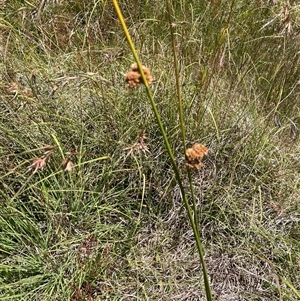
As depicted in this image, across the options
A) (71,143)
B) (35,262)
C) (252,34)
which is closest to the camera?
(35,262)

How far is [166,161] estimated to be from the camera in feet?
5.00

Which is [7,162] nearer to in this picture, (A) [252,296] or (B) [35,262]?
(B) [35,262]

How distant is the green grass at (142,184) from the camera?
4.42 feet

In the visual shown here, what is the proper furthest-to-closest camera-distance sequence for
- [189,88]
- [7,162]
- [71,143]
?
[189,88]
[71,143]
[7,162]

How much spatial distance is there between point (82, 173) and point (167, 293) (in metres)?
0.45

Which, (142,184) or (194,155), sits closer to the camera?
(194,155)

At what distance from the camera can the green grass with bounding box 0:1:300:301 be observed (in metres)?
1.35

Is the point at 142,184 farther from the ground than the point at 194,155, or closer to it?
closer to it

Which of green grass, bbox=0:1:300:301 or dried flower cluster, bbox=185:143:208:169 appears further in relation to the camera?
green grass, bbox=0:1:300:301

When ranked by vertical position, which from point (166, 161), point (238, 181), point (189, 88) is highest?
point (189, 88)

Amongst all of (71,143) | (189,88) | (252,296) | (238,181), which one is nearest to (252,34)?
(189,88)

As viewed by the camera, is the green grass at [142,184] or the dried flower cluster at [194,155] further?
the green grass at [142,184]

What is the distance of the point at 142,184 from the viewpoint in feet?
4.91

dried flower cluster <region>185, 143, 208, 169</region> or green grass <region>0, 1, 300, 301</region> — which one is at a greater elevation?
dried flower cluster <region>185, 143, 208, 169</region>
